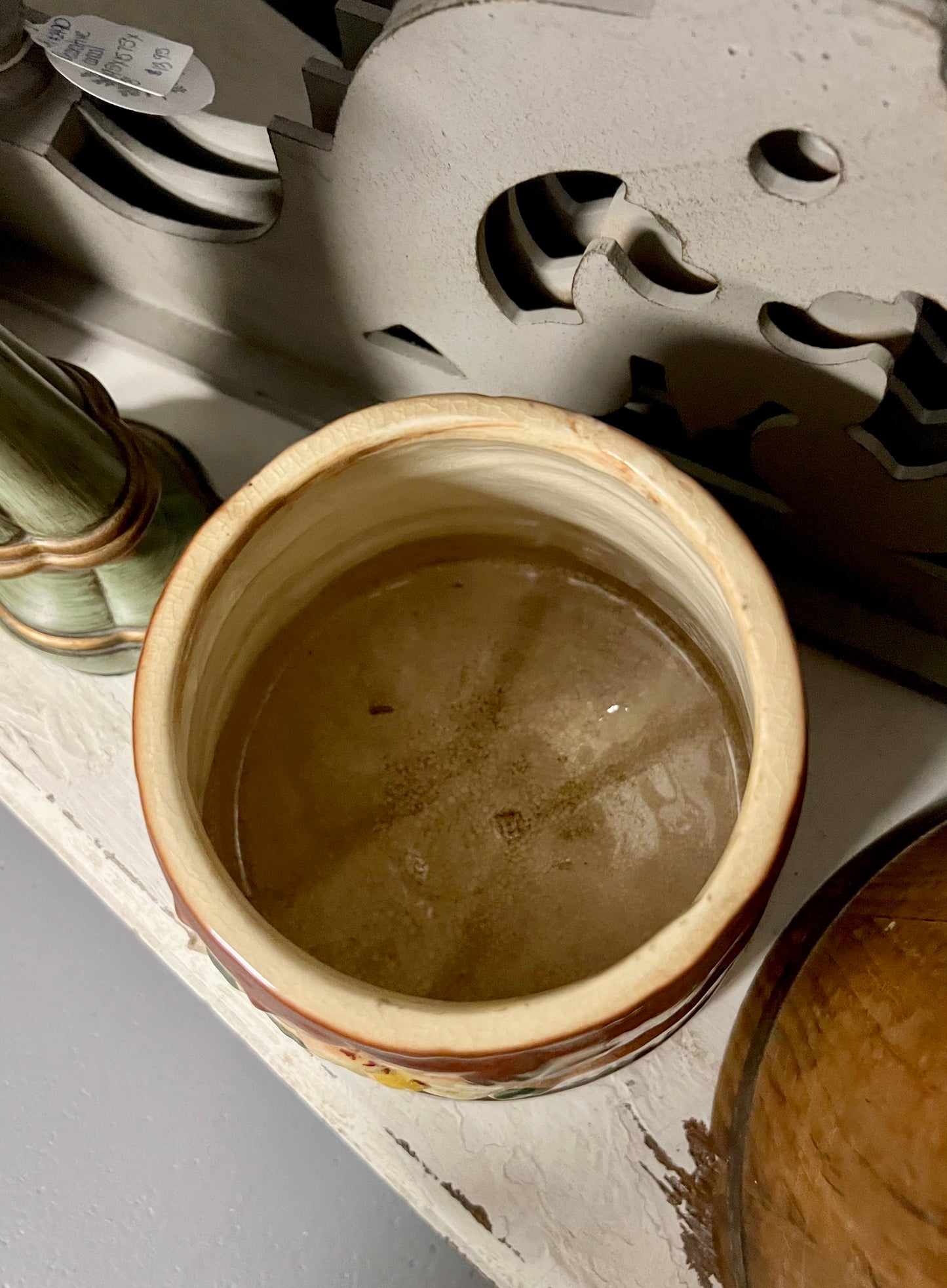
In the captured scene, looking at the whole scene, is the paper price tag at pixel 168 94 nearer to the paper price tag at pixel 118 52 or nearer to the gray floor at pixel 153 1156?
the paper price tag at pixel 118 52

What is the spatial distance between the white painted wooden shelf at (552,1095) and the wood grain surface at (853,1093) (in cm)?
7

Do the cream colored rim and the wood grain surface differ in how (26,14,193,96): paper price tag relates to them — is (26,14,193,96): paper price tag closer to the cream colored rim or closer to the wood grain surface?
the cream colored rim

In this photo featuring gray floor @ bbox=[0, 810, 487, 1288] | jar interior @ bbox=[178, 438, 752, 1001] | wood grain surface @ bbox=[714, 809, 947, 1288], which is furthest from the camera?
gray floor @ bbox=[0, 810, 487, 1288]

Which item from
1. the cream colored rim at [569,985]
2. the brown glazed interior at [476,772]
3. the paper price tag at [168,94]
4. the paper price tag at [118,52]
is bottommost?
the brown glazed interior at [476,772]

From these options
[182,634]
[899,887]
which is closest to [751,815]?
[899,887]

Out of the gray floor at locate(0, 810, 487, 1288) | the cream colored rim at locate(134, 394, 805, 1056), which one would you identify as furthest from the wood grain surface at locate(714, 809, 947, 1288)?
the gray floor at locate(0, 810, 487, 1288)

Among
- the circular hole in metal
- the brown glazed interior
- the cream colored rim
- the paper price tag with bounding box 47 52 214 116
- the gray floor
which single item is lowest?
the gray floor

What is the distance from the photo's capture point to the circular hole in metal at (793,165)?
287mm

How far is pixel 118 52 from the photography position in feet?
1.12

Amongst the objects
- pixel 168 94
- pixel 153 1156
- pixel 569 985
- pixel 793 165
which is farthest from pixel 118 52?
pixel 153 1156

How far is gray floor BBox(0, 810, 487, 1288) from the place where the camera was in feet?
1.88

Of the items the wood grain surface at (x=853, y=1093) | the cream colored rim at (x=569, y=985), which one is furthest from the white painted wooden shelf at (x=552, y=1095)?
the cream colored rim at (x=569, y=985)

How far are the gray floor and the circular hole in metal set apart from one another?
0.52 m

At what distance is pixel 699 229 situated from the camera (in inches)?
12.4
